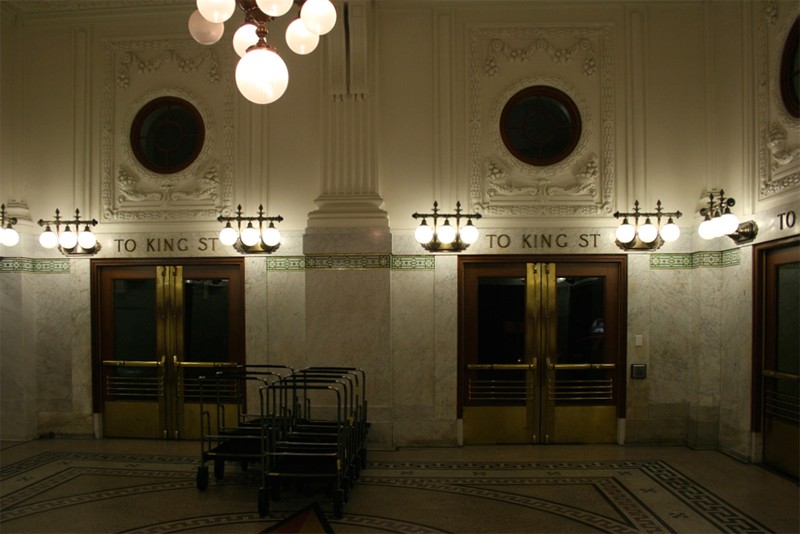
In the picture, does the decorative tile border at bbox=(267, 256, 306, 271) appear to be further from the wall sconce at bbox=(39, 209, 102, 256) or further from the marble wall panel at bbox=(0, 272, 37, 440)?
the marble wall panel at bbox=(0, 272, 37, 440)

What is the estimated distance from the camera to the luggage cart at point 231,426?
229 inches

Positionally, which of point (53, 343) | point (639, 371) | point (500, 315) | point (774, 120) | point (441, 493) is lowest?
point (441, 493)

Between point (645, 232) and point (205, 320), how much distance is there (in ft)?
18.7

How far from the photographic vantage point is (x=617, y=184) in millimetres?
7492

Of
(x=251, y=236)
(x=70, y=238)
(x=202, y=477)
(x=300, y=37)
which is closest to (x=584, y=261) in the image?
(x=251, y=236)

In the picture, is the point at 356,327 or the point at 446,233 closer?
the point at 446,233

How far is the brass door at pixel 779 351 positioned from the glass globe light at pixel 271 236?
5583mm

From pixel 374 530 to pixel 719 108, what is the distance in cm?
645

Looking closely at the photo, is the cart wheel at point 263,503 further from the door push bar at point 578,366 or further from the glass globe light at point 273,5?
the glass globe light at point 273,5

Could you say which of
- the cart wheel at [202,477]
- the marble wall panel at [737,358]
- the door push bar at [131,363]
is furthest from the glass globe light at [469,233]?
→ the door push bar at [131,363]

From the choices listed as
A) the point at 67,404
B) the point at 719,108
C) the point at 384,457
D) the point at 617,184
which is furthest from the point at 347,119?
the point at 67,404

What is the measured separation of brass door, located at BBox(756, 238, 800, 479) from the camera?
595cm

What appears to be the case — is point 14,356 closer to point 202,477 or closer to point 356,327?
point 202,477

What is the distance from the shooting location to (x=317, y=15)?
3.26 meters
